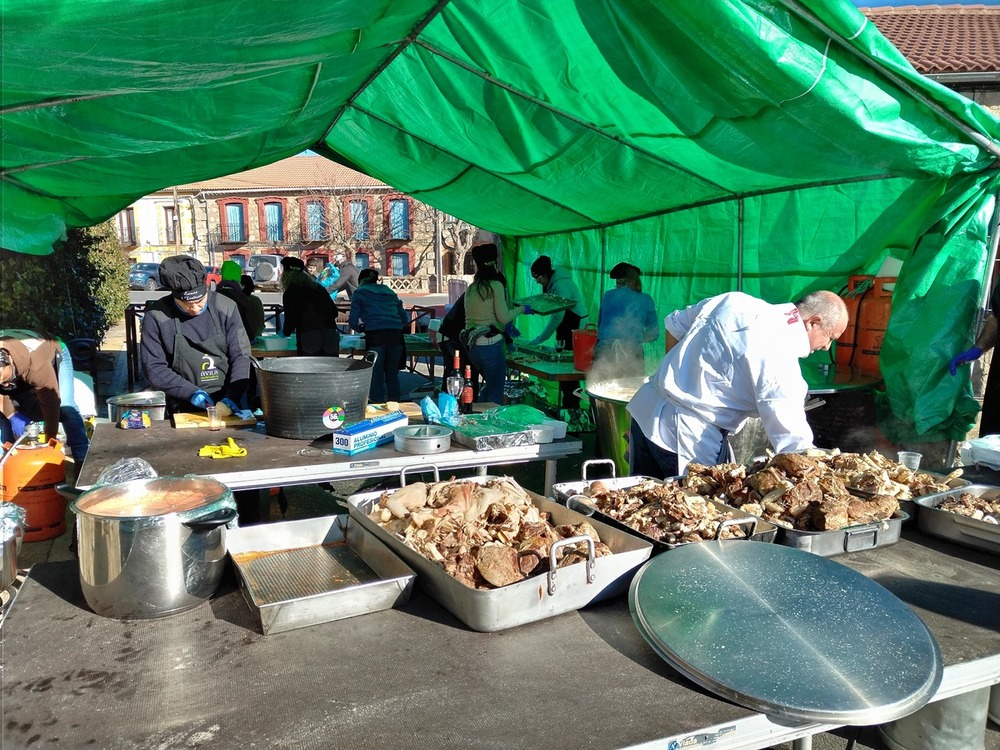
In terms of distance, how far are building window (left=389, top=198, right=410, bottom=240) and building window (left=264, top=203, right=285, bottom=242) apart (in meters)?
6.13

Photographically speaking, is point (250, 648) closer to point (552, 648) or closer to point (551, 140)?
point (552, 648)

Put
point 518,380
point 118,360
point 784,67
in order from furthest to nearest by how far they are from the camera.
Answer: point 118,360, point 518,380, point 784,67

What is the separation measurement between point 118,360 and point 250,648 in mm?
12408

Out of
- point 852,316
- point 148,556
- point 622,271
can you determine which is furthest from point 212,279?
point 148,556

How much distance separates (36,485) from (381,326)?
4.16 metres

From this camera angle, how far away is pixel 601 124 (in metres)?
Result: 4.89

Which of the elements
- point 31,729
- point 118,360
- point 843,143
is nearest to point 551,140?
point 843,143

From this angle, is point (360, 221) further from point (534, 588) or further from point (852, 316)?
point (534, 588)

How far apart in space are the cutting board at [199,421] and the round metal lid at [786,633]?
8.73ft

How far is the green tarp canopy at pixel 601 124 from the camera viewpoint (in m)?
2.71

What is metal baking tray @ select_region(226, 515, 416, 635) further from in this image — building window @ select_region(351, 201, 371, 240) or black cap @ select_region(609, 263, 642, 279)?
building window @ select_region(351, 201, 371, 240)

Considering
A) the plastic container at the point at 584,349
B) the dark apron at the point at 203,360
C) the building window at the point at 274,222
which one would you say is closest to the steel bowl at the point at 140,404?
the dark apron at the point at 203,360

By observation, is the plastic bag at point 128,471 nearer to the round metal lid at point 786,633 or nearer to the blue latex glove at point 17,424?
the round metal lid at point 786,633

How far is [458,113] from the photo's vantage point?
211 inches
